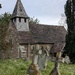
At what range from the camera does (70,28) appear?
37188 millimetres

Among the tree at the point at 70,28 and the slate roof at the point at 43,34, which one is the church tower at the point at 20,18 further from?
the tree at the point at 70,28

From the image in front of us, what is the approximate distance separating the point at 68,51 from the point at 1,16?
957cm

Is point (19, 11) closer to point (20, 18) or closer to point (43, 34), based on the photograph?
point (20, 18)

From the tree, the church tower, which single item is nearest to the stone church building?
the church tower

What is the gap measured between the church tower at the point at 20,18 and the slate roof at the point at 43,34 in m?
1.31

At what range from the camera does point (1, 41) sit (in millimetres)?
29328

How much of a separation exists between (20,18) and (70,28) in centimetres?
2215

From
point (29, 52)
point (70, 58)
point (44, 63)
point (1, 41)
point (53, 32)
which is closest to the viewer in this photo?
point (44, 63)

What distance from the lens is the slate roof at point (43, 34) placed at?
54969 mm

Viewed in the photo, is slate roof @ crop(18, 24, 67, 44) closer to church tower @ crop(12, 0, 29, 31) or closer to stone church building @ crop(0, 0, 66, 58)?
stone church building @ crop(0, 0, 66, 58)

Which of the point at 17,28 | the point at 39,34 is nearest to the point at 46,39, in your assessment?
the point at 39,34

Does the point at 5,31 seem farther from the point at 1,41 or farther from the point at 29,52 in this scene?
the point at 29,52

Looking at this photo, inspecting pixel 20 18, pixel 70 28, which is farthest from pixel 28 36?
pixel 70 28

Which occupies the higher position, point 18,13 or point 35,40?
point 18,13
